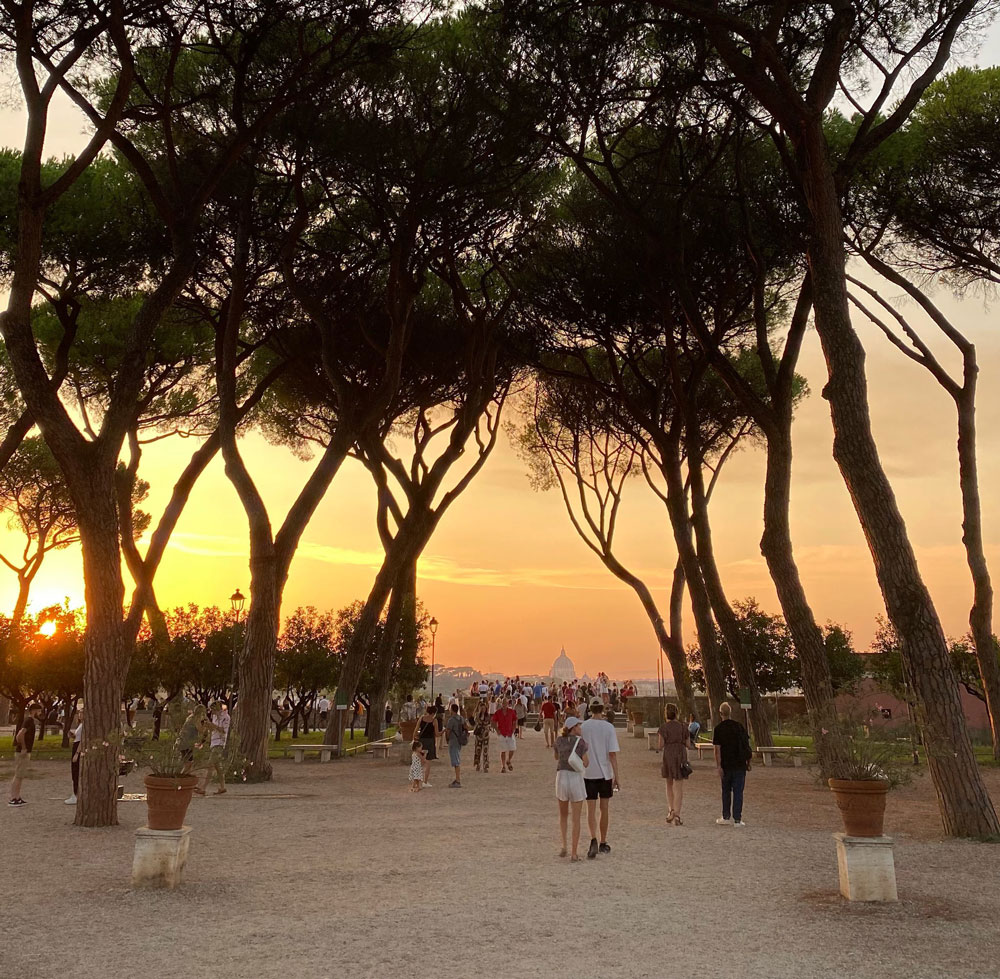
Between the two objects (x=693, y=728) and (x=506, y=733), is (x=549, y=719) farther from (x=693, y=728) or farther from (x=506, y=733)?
(x=506, y=733)

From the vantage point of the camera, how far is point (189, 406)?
24250 millimetres

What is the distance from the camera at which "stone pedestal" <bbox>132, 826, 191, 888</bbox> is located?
7.31 meters

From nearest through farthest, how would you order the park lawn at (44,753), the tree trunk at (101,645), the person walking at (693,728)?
the tree trunk at (101,645) → the person walking at (693,728) → the park lawn at (44,753)

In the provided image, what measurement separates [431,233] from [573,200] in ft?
10.1

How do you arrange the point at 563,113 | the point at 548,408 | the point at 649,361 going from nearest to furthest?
the point at 563,113 < the point at 649,361 < the point at 548,408

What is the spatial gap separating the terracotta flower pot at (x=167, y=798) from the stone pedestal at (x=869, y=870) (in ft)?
16.1

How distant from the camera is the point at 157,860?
7336 mm

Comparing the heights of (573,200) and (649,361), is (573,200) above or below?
above

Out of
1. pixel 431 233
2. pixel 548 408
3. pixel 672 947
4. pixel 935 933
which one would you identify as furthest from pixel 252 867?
pixel 548 408

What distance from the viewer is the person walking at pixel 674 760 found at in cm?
1115

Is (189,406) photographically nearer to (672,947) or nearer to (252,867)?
(252,867)

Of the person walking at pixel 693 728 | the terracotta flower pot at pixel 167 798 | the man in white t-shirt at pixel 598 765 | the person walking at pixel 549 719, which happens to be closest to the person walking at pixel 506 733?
the person walking at pixel 693 728

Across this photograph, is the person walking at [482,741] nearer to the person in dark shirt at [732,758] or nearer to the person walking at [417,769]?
the person walking at [417,769]

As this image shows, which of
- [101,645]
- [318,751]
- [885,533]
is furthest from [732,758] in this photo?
[318,751]
